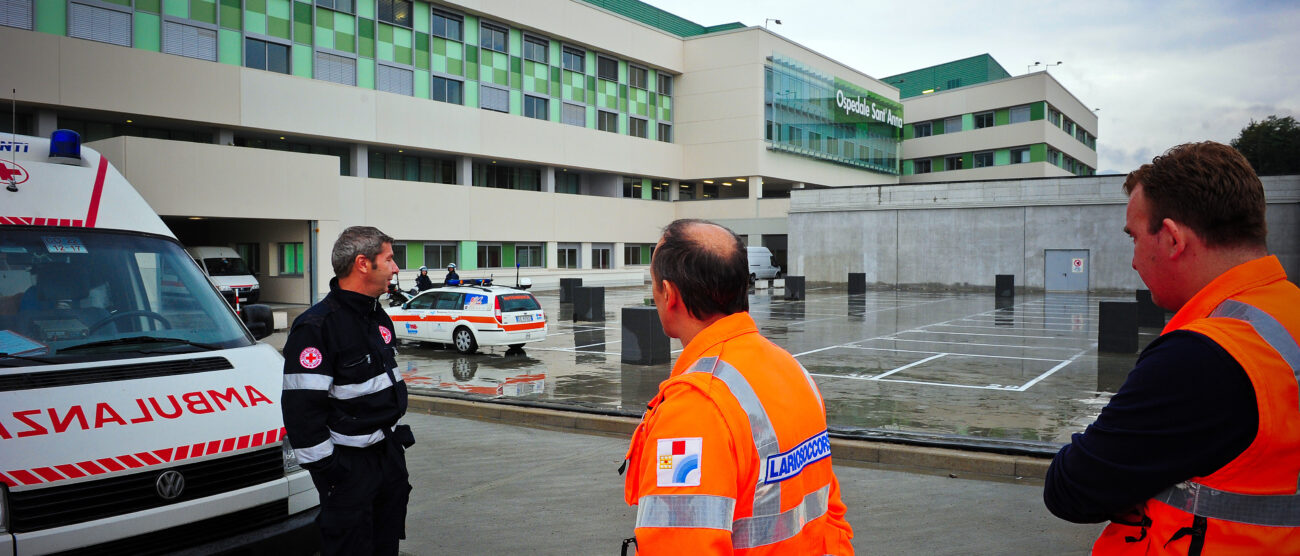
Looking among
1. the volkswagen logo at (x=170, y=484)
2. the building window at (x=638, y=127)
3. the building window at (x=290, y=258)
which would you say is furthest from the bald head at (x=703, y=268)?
the building window at (x=638, y=127)

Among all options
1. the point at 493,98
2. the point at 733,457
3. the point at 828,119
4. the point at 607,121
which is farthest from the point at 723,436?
the point at 828,119

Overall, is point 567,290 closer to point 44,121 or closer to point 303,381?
point 44,121

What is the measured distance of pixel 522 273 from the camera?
44656 millimetres

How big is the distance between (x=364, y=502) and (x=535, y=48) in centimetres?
4424

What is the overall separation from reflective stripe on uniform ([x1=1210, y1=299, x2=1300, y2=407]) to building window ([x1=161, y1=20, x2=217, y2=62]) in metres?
35.1

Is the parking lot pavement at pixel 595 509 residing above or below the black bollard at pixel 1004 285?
below

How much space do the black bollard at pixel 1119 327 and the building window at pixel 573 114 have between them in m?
35.7

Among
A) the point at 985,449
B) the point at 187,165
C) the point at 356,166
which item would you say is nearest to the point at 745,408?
the point at 985,449

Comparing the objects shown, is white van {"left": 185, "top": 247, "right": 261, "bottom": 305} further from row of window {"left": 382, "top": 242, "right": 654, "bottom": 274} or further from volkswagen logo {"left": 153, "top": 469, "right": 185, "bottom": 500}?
volkswagen logo {"left": 153, "top": 469, "right": 185, "bottom": 500}

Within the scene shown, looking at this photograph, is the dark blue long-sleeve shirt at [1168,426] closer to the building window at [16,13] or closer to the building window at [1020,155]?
the building window at [16,13]

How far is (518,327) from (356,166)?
2482 centimetres

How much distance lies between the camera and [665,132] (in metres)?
54.8

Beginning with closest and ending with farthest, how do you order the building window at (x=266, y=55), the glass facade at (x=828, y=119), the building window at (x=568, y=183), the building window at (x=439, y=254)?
1. the building window at (x=266, y=55)
2. the building window at (x=439, y=254)
3. the building window at (x=568, y=183)
4. the glass facade at (x=828, y=119)

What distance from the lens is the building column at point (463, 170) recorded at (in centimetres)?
4238
